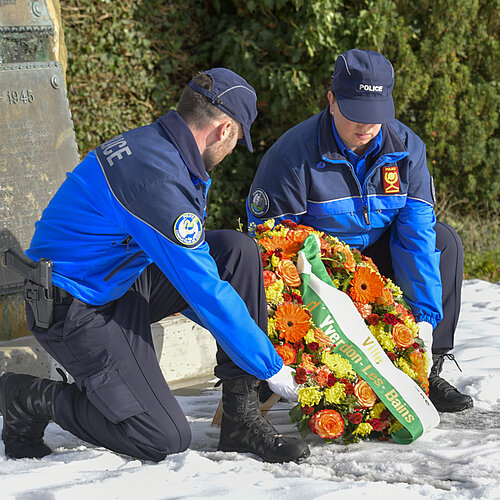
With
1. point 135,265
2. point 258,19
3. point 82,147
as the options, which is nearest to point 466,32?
point 258,19

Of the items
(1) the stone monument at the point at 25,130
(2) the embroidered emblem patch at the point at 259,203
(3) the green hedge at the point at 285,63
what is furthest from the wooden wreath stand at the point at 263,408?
(3) the green hedge at the point at 285,63

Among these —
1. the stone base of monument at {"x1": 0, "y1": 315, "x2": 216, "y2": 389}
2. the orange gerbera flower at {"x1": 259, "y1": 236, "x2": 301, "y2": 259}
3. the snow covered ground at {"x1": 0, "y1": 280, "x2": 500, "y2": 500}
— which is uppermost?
the orange gerbera flower at {"x1": 259, "y1": 236, "x2": 301, "y2": 259}

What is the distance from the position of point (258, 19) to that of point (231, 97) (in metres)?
4.14

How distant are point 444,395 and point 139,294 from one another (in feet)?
4.62

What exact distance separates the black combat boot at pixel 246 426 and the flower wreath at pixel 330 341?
0.13 metres

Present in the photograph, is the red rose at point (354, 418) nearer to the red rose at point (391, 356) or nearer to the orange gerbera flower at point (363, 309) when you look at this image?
the red rose at point (391, 356)

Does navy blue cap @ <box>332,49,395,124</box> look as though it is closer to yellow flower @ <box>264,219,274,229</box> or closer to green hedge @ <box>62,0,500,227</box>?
yellow flower @ <box>264,219,274,229</box>

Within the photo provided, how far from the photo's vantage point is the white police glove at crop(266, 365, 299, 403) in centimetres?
254

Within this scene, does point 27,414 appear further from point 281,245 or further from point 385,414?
point 385,414

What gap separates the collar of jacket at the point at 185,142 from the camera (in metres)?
2.45

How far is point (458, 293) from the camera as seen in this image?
3.37 m

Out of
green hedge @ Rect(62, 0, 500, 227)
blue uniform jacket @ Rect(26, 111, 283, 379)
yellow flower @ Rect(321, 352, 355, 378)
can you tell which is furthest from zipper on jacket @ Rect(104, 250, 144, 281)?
green hedge @ Rect(62, 0, 500, 227)

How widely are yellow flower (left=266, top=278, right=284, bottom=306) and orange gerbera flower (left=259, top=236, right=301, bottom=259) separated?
0.58ft

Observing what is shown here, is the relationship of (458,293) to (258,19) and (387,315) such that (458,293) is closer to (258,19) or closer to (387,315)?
(387,315)
